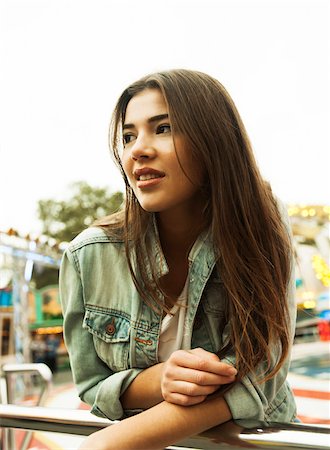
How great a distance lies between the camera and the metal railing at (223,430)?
0.56 metres

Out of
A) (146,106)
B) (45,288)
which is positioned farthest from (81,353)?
(45,288)

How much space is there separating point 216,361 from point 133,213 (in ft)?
1.07

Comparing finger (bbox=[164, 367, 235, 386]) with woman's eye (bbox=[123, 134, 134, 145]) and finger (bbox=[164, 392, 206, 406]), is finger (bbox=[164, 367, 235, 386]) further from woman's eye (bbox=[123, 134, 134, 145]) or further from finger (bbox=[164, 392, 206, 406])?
woman's eye (bbox=[123, 134, 134, 145])

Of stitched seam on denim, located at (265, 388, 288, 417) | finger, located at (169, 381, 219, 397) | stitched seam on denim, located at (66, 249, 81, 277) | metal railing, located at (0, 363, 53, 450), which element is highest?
stitched seam on denim, located at (66, 249, 81, 277)

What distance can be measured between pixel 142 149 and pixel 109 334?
298 mm

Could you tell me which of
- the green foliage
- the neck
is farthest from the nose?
the green foliage

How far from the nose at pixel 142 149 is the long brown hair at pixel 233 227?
0.05 meters

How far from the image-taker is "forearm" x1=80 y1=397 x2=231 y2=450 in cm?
64

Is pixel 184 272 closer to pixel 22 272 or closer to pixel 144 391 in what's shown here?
pixel 144 391

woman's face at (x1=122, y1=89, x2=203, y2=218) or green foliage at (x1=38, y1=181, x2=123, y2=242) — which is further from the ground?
woman's face at (x1=122, y1=89, x2=203, y2=218)

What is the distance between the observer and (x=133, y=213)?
91 cm

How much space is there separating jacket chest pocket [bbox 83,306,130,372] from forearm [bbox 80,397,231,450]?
0.49 ft

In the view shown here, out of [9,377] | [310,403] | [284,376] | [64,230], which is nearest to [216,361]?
[284,376]

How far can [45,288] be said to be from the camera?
11531 millimetres
